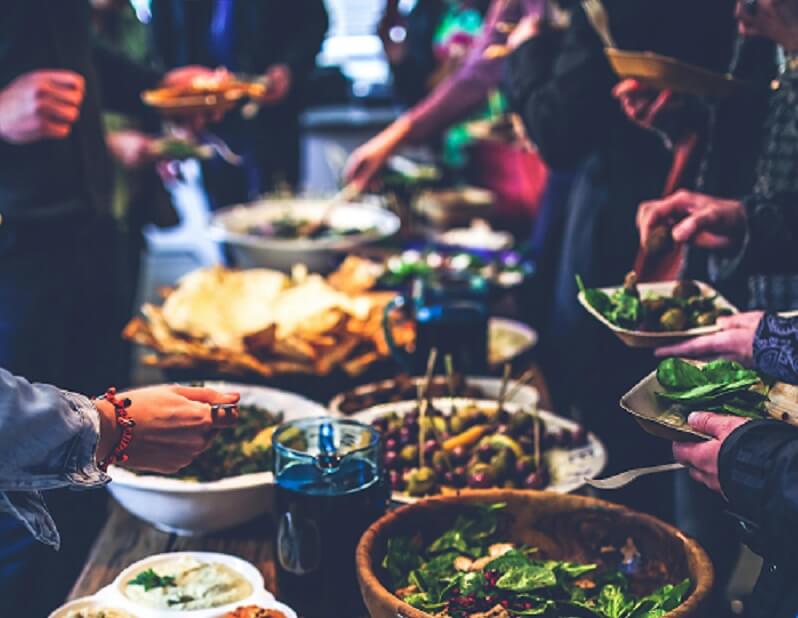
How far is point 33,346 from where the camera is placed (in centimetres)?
258

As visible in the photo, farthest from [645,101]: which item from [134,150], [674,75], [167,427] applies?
[134,150]

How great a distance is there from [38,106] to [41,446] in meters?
1.48

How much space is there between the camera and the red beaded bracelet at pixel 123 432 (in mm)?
1206

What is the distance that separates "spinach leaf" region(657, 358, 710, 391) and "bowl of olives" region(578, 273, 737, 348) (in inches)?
6.5

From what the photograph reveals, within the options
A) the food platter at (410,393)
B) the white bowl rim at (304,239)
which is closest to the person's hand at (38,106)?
the white bowl rim at (304,239)

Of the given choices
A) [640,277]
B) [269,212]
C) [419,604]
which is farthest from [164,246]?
[419,604]

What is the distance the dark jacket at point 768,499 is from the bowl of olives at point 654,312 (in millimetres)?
364

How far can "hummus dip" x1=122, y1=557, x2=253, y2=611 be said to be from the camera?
1272mm

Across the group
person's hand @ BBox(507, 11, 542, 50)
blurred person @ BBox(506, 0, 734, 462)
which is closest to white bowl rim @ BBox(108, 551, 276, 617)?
blurred person @ BBox(506, 0, 734, 462)

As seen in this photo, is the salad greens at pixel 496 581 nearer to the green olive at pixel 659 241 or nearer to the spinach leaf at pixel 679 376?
A: the spinach leaf at pixel 679 376

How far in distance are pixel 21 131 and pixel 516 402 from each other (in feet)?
4.35

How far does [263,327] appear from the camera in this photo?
211 cm

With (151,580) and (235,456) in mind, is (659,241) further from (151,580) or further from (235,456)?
(151,580)

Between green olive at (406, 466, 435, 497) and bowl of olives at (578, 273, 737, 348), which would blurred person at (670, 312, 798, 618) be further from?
green olive at (406, 466, 435, 497)
